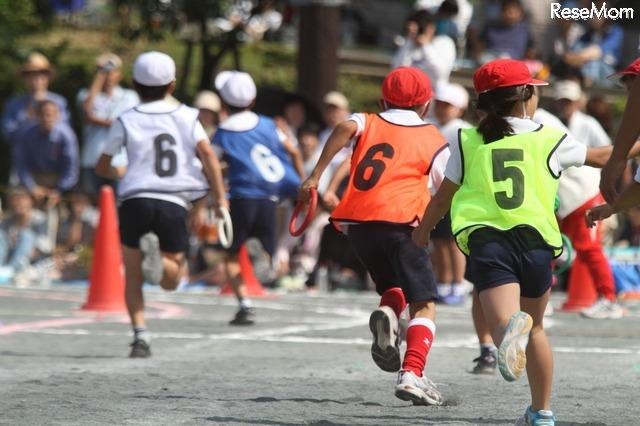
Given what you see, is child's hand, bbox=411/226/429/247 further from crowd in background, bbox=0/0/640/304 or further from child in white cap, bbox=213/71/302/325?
crowd in background, bbox=0/0/640/304

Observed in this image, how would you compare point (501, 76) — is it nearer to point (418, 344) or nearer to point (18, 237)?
point (418, 344)

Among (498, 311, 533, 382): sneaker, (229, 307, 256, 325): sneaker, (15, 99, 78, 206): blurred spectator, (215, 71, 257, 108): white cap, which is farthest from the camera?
(15, 99, 78, 206): blurred spectator

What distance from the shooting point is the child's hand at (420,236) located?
24.8 ft

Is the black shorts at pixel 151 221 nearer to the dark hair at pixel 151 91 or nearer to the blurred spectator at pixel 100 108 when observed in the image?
the dark hair at pixel 151 91

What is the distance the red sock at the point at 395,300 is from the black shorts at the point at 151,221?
2.29 meters

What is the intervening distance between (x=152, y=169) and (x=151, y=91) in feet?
1.64

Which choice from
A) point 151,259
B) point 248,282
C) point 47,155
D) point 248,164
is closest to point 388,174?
point 151,259

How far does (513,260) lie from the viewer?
691 centimetres

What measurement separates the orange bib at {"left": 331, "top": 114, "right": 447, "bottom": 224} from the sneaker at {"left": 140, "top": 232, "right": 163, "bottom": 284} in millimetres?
1950

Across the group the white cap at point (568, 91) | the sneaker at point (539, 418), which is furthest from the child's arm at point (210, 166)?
the white cap at point (568, 91)

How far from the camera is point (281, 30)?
2448 centimetres

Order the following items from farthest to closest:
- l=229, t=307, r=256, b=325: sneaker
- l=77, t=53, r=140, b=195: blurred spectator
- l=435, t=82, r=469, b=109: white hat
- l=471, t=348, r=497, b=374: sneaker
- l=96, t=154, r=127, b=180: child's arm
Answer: l=77, t=53, r=140, b=195: blurred spectator, l=435, t=82, r=469, b=109: white hat, l=229, t=307, r=256, b=325: sneaker, l=96, t=154, r=127, b=180: child's arm, l=471, t=348, r=497, b=374: sneaker

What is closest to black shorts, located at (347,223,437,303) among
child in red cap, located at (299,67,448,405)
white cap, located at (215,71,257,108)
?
child in red cap, located at (299,67,448,405)

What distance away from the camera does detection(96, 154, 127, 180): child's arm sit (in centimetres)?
1034
